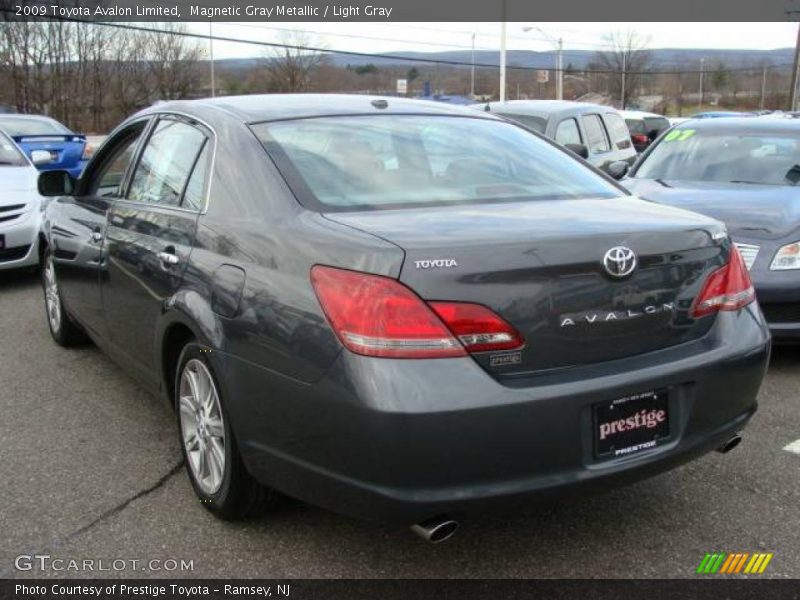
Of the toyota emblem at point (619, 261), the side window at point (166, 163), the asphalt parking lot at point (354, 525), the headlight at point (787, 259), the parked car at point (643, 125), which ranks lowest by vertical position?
the asphalt parking lot at point (354, 525)

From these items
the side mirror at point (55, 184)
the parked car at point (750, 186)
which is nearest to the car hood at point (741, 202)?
the parked car at point (750, 186)

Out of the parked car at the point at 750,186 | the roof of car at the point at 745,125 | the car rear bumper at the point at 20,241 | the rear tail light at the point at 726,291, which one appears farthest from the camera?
the car rear bumper at the point at 20,241

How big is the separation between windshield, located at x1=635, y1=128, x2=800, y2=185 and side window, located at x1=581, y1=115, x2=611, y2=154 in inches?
120

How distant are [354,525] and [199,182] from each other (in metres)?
1.48

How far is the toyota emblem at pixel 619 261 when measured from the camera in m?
2.44

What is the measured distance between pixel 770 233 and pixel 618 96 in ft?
212

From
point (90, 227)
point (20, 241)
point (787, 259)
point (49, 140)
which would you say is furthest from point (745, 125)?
point (49, 140)

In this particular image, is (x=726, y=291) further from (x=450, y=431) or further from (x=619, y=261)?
(x=450, y=431)

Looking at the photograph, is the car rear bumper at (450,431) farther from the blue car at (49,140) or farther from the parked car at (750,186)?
the blue car at (49,140)

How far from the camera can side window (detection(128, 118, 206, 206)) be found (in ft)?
11.1

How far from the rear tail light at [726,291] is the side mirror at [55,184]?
13.0 ft

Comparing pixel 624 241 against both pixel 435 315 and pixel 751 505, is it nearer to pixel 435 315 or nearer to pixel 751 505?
pixel 435 315

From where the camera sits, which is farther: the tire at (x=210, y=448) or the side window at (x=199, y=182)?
the side window at (x=199, y=182)

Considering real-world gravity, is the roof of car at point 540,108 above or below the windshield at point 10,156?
above
